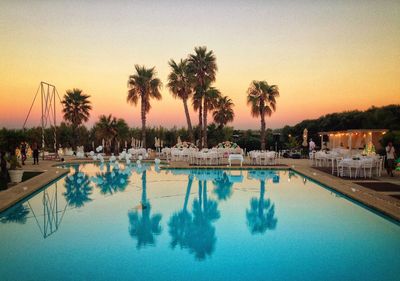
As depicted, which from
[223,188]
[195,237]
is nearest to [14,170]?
[223,188]

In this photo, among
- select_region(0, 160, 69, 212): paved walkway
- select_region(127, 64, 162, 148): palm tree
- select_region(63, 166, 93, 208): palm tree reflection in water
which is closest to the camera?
select_region(0, 160, 69, 212): paved walkway

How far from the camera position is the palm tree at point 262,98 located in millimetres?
27656

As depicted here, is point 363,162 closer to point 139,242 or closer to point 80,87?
point 139,242

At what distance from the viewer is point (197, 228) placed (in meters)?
7.31

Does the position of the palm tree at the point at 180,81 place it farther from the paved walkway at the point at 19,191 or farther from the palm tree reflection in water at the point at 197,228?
the palm tree reflection in water at the point at 197,228

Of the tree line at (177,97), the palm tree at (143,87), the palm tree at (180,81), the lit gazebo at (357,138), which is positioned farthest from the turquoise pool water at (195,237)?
the palm tree at (143,87)

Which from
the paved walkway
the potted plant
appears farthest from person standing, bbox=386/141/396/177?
the potted plant

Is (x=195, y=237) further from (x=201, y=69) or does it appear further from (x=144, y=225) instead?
(x=201, y=69)

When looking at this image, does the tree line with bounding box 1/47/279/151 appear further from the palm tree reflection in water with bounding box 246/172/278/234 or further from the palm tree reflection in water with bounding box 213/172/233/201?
the palm tree reflection in water with bounding box 246/172/278/234

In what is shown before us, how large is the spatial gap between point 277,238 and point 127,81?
2536 centimetres

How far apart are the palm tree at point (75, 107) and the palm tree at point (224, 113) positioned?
12.3 m

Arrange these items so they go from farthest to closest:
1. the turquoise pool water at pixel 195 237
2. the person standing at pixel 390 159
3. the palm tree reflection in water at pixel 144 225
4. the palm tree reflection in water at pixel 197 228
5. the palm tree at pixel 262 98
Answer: the palm tree at pixel 262 98
the person standing at pixel 390 159
the palm tree reflection in water at pixel 144 225
the palm tree reflection in water at pixel 197 228
the turquoise pool water at pixel 195 237

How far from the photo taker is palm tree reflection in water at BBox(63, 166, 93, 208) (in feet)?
33.2

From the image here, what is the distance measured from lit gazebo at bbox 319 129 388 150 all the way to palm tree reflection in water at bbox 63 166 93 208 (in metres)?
16.1
